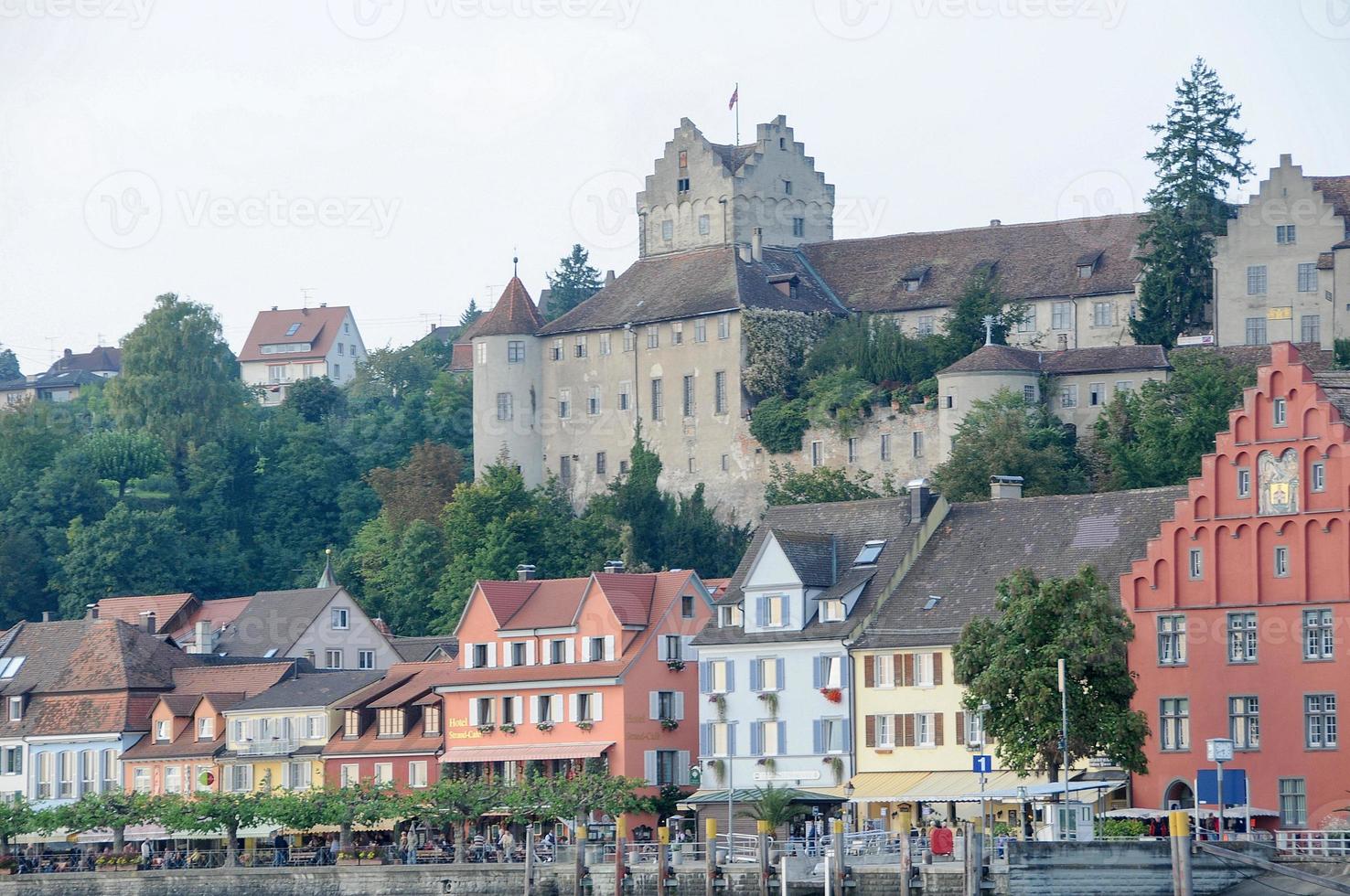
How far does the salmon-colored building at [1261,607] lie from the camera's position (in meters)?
77.9

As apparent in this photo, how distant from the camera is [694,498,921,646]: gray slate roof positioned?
294 feet

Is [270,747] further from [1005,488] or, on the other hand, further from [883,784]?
[1005,488]

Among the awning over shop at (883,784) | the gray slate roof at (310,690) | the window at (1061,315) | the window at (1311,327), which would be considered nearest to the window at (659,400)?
the window at (1061,315)

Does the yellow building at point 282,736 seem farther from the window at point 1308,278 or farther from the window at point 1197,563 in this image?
the window at point 1308,278

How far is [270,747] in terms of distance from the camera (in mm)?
103312

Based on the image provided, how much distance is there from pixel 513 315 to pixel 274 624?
30551mm

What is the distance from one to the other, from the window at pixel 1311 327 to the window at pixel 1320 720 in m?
47.0

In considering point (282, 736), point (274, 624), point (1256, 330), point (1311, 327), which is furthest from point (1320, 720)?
point (274, 624)

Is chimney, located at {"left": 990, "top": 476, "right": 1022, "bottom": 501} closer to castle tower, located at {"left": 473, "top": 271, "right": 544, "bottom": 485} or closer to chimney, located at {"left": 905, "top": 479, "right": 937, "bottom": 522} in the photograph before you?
chimney, located at {"left": 905, "top": 479, "right": 937, "bottom": 522}

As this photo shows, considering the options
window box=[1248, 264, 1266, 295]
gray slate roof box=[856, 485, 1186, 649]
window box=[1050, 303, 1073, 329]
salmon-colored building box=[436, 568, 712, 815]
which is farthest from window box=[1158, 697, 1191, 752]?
window box=[1050, 303, 1073, 329]

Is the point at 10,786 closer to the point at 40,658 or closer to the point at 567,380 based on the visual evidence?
the point at 40,658

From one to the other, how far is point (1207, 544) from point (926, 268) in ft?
197

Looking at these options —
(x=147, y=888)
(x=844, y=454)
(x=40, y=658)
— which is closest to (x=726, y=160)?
(x=844, y=454)

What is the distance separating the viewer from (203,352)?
532ft
